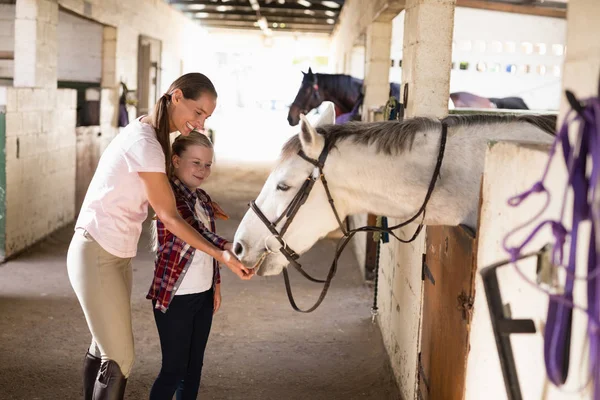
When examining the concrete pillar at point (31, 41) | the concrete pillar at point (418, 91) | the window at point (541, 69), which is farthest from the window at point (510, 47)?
the concrete pillar at point (418, 91)

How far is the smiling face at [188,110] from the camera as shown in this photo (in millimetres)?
2443

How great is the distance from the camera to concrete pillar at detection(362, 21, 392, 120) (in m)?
6.33

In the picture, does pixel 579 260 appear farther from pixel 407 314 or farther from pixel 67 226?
pixel 67 226

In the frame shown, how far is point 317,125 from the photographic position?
252 cm

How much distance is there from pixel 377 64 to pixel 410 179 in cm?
445

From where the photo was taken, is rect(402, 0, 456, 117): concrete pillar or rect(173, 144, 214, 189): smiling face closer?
rect(173, 144, 214, 189): smiling face

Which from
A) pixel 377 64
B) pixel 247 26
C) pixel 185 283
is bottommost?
pixel 185 283

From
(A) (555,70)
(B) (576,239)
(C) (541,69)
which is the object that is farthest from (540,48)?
(B) (576,239)

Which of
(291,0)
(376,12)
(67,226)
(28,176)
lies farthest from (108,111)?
(291,0)

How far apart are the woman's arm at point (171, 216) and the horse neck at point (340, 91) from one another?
229 inches

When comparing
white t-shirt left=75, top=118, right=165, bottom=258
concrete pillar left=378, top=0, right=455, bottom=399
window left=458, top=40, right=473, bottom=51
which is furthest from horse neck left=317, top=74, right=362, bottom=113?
white t-shirt left=75, top=118, right=165, bottom=258

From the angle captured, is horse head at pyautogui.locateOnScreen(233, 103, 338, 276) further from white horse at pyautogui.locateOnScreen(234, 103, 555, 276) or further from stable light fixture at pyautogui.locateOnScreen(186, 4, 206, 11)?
stable light fixture at pyautogui.locateOnScreen(186, 4, 206, 11)

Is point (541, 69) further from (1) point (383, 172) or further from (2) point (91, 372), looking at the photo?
(2) point (91, 372)

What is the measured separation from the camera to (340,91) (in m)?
8.42
